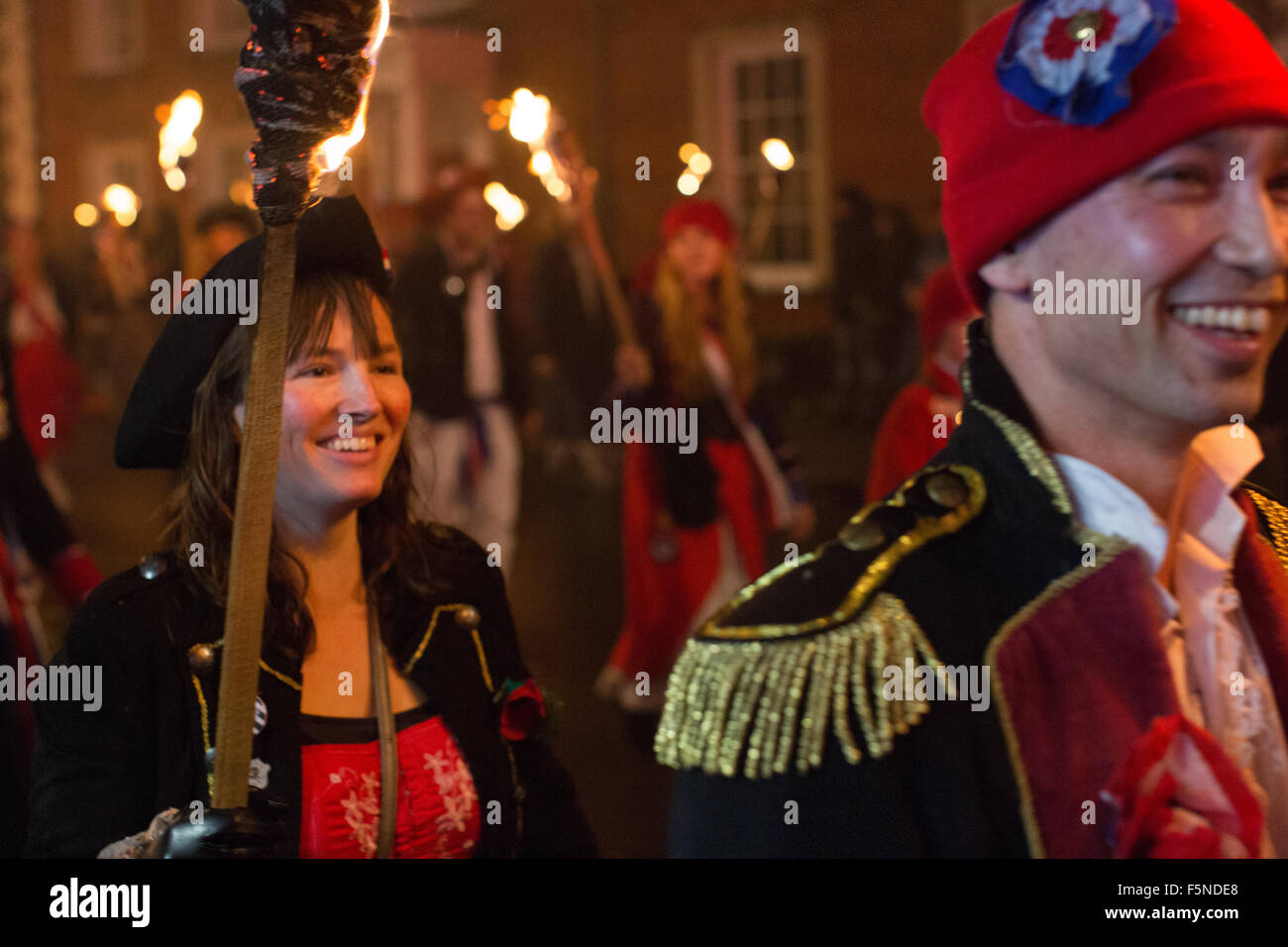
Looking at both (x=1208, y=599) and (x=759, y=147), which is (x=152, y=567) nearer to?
(x=1208, y=599)

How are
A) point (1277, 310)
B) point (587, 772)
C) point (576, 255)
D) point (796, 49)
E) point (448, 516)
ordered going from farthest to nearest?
point (796, 49) → point (576, 255) → point (448, 516) → point (587, 772) → point (1277, 310)

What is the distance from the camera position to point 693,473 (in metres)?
6.10

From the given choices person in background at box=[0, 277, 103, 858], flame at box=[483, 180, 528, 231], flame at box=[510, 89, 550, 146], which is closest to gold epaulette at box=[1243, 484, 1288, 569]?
person in background at box=[0, 277, 103, 858]

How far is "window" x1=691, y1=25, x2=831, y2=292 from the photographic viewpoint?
1611 centimetres

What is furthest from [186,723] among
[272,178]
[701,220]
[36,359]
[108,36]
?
[108,36]

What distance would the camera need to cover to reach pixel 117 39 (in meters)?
21.5

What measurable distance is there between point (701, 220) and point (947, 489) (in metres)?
4.98

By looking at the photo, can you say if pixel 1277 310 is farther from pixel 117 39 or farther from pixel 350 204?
pixel 117 39

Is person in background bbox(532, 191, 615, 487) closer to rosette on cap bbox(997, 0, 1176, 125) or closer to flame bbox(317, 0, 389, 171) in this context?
flame bbox(317, 0, 389, 171)

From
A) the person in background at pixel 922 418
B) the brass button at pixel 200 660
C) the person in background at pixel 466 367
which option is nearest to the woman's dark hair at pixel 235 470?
the brass button at pixel 200 660

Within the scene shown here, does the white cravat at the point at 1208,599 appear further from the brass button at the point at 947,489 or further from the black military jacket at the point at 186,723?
the black military jacket at the point at 186,723

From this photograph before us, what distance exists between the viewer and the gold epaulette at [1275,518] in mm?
1817
